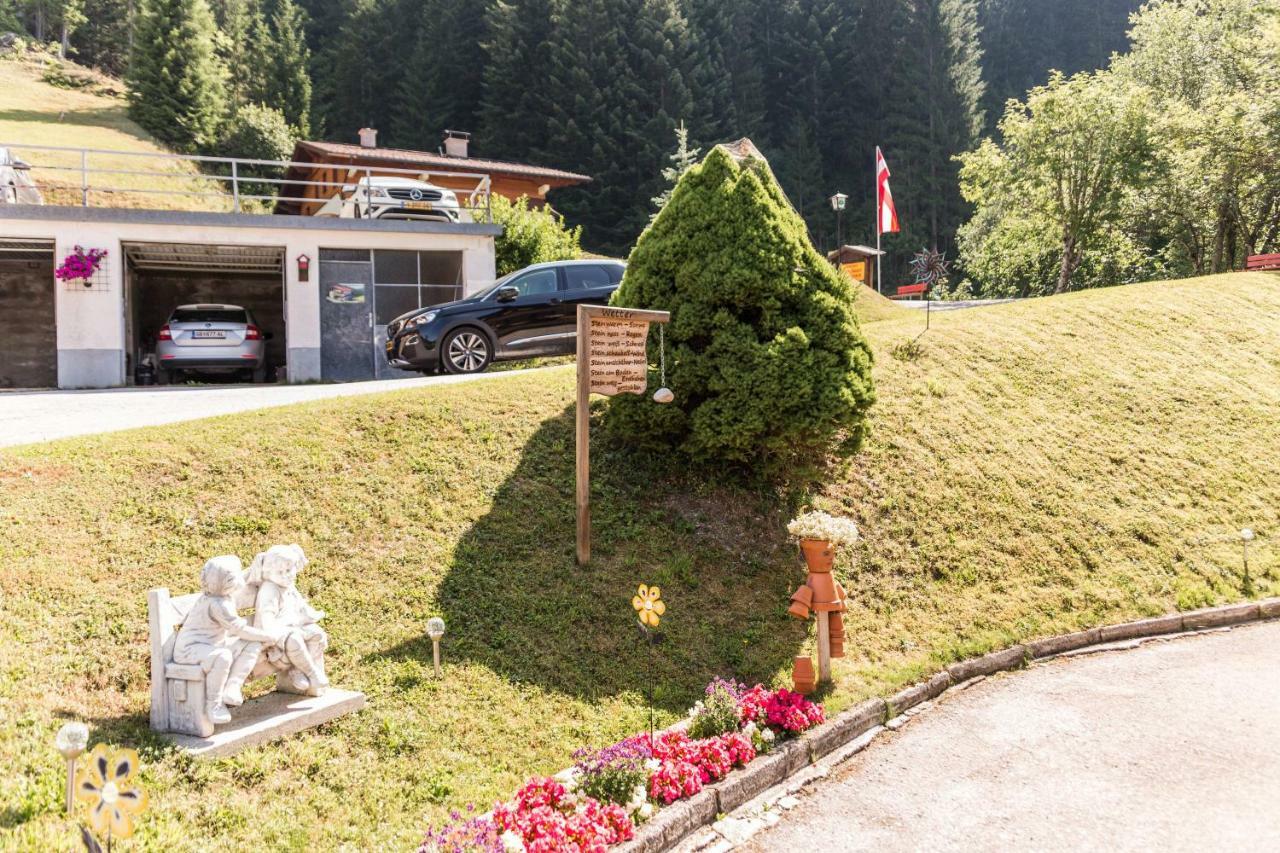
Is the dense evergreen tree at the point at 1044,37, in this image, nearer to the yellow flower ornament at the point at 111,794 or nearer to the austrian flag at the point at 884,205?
the austrian flag at the point at 884,205

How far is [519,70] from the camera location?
4800 centimetres

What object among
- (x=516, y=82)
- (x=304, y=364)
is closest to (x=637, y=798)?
(x=304, y=364)

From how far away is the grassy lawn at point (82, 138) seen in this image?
3738 cm

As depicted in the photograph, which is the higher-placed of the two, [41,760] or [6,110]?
[6,110]

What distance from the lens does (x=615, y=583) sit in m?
7.60

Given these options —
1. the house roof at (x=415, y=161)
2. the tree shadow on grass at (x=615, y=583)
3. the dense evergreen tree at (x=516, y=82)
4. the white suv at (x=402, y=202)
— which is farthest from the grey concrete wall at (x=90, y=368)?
the dense evergreen tree at (x=516, y=82)

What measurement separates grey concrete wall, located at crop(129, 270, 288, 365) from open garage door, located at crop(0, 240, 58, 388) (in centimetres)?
195

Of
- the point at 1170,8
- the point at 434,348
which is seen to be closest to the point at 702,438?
the point at 434,348

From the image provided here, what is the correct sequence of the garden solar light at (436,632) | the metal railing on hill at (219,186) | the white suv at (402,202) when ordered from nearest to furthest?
the garden solar light at (436,632) → the white suv at (402,202) → the metal railing on hill at (219,186)

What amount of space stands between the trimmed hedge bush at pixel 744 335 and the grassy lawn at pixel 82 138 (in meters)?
30.2

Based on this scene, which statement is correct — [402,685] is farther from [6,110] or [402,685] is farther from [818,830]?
[6,110]

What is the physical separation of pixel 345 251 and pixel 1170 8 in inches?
1491

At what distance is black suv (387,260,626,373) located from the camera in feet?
47.3

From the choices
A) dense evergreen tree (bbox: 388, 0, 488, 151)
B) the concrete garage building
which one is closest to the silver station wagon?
the concrete garage building
